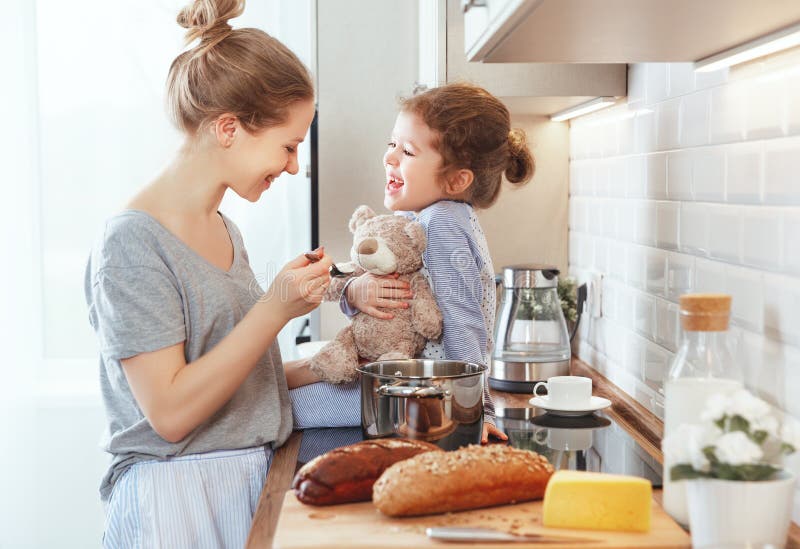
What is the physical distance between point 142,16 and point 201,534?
1491 millimetres

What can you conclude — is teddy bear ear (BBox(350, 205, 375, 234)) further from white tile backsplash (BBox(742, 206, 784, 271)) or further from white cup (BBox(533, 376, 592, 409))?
white tile backsplash (BBox(742, 206, 784, 271))

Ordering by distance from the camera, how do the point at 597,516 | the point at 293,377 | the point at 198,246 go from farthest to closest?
1. the point at 293,377
2. the point at 198,246
3. the point at 597,516

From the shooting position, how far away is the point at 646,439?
139cm

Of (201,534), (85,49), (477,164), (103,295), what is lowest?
(201,534)

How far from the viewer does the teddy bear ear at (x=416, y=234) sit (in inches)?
58.6

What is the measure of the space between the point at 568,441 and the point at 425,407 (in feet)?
1.02

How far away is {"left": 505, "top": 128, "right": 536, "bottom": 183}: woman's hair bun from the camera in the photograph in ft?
5.41

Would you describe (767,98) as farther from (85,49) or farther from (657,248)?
(85,49)

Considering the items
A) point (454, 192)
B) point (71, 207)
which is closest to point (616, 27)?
point (454, 192)

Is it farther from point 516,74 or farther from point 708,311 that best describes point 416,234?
point 708,311

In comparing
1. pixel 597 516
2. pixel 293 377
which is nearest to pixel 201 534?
pixel 293 377

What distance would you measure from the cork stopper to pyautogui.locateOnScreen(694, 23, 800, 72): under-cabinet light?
310 millimetres

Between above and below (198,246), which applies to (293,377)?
below

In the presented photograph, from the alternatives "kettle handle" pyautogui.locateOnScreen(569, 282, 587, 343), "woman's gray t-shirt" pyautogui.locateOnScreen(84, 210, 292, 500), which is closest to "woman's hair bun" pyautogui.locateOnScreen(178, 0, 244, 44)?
"woman's gray t-shirt" pyautogui.locateOnScreen(84, 210, 292, 500)
